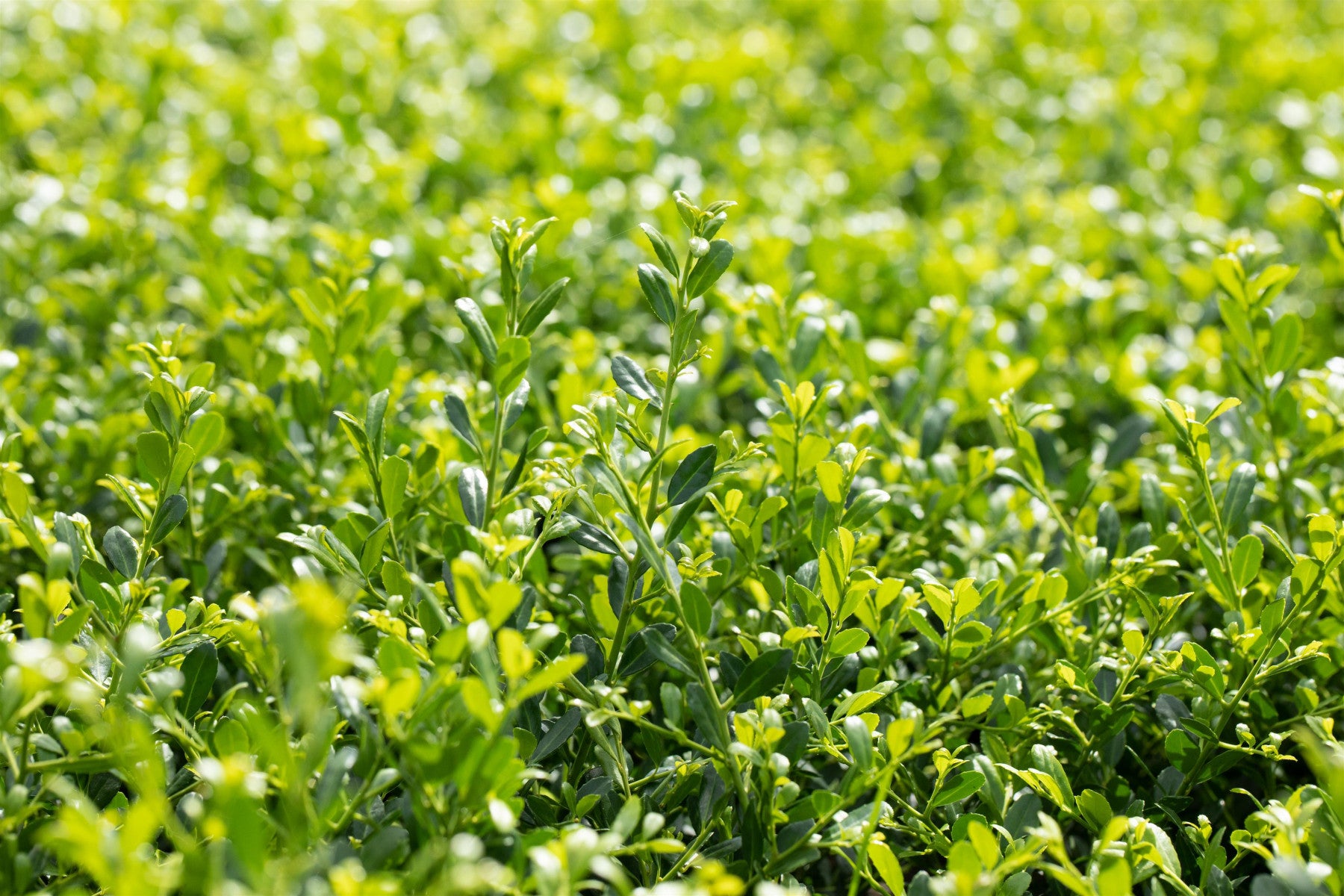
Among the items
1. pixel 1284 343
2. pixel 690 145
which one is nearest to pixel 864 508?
pixel 1284 343

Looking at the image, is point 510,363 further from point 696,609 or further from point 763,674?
point 763,674

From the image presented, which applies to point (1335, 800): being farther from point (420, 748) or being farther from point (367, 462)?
point (367, 462)

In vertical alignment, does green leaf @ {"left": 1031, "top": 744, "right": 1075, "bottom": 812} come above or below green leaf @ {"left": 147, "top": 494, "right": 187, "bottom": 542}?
below

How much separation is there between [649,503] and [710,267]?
1.06 feet

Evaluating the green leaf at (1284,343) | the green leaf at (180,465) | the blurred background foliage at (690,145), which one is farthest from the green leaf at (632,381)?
the green leaf at (1284,343)

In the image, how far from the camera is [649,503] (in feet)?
4.85

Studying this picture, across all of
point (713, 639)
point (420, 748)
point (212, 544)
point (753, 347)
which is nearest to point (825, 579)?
point (713, 639)

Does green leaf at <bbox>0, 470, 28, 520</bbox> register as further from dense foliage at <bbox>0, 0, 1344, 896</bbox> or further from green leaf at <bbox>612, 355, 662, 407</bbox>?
green leaf at <bbox>612, 355, 662, 407</bbox>

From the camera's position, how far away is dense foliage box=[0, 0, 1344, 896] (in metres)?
1.24

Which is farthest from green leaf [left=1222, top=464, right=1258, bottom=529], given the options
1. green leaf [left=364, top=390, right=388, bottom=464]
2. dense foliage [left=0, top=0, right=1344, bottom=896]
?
green leaf [left=364, top=390, right=388, bottom=464]

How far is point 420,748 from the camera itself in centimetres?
113

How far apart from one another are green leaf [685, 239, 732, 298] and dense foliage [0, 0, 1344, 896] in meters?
0.03

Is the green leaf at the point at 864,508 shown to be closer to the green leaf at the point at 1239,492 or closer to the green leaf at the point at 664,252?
the green leaf at the point at 664,252

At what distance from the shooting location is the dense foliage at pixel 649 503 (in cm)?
124
